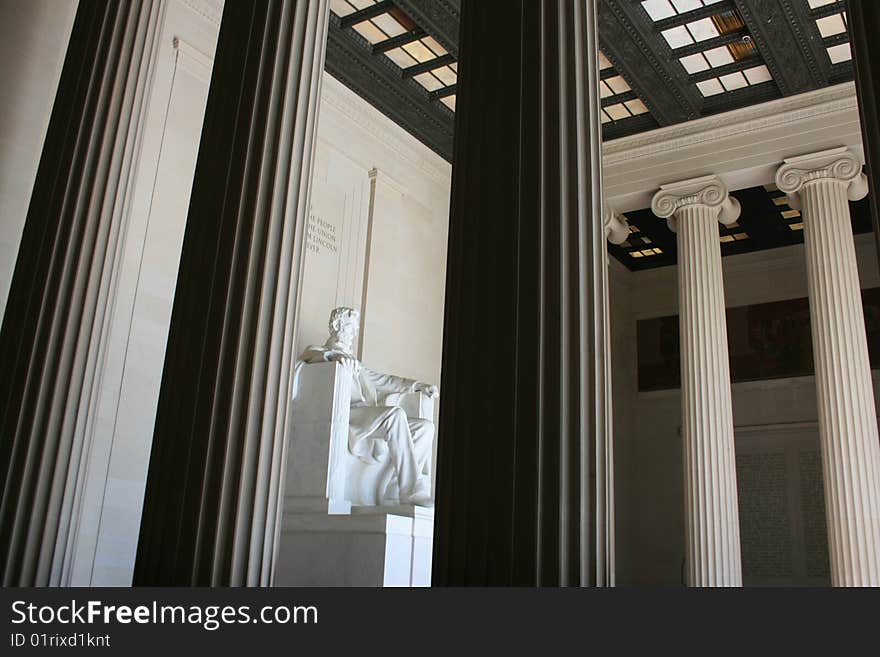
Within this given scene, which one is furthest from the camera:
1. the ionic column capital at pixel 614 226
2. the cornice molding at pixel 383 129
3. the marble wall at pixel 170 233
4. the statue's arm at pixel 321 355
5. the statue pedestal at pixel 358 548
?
the ionic column capital at pixel 614 226

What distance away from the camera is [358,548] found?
7.04 metres

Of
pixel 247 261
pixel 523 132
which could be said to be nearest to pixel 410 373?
pixel 247 261

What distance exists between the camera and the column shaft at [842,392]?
34.3 ft

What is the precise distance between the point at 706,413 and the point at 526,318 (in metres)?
8.52

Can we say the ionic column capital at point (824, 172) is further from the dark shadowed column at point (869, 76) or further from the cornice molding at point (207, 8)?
the dark shadowed column at point (869, 76)

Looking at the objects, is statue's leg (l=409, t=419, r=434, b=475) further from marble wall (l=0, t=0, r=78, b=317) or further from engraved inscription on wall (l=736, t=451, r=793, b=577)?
engraved inscription on wall (l=736, t=451, r=793, b=577)

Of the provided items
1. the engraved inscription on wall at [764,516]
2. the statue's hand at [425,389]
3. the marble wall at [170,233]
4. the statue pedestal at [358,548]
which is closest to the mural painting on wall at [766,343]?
the engraved inscription on wall at [764,516]

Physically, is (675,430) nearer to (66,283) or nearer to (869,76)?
(66,283)

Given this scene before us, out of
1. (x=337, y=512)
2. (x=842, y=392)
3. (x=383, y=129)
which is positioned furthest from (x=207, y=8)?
(x=842, y=392)

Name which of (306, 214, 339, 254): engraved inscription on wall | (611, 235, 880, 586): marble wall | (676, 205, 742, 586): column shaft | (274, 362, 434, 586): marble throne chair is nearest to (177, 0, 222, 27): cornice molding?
(306, 214, 339, 254): engraved inscription on wall

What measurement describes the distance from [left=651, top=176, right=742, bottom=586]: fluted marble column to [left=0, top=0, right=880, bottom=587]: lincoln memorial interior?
5cm

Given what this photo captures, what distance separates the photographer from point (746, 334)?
17422 mm

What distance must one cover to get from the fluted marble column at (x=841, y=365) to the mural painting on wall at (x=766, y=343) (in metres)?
4.92

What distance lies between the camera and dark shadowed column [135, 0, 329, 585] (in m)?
4.64
